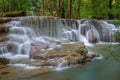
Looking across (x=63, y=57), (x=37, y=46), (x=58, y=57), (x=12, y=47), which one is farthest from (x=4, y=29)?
(x=63, y=57)

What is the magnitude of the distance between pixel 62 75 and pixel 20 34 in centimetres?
588

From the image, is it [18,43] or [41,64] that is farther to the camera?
[18,43]

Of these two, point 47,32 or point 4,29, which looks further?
point 47,32

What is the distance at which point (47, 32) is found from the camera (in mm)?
16391

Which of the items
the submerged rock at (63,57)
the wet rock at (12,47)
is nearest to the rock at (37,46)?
the submerged rock at (63,57)

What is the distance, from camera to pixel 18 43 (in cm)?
1334

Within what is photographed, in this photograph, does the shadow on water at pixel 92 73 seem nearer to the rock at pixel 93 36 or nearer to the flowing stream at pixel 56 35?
the flowing stream at pixel 56 35

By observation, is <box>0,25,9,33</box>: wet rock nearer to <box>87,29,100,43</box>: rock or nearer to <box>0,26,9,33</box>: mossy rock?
<box>0,26,9,33</box>: mossy rock

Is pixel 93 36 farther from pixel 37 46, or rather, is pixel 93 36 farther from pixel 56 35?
pixel 37 46

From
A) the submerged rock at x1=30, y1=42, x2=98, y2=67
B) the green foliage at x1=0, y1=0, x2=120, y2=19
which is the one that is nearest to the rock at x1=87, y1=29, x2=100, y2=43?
the green foliage at x1=0, y1=0, x2=120, y2=19

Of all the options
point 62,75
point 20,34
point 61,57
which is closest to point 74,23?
point 20,34

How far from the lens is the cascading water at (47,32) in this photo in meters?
13.0

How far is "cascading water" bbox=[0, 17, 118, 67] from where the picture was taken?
42.6 ft

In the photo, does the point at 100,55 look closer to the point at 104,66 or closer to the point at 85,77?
the point at 104,66
